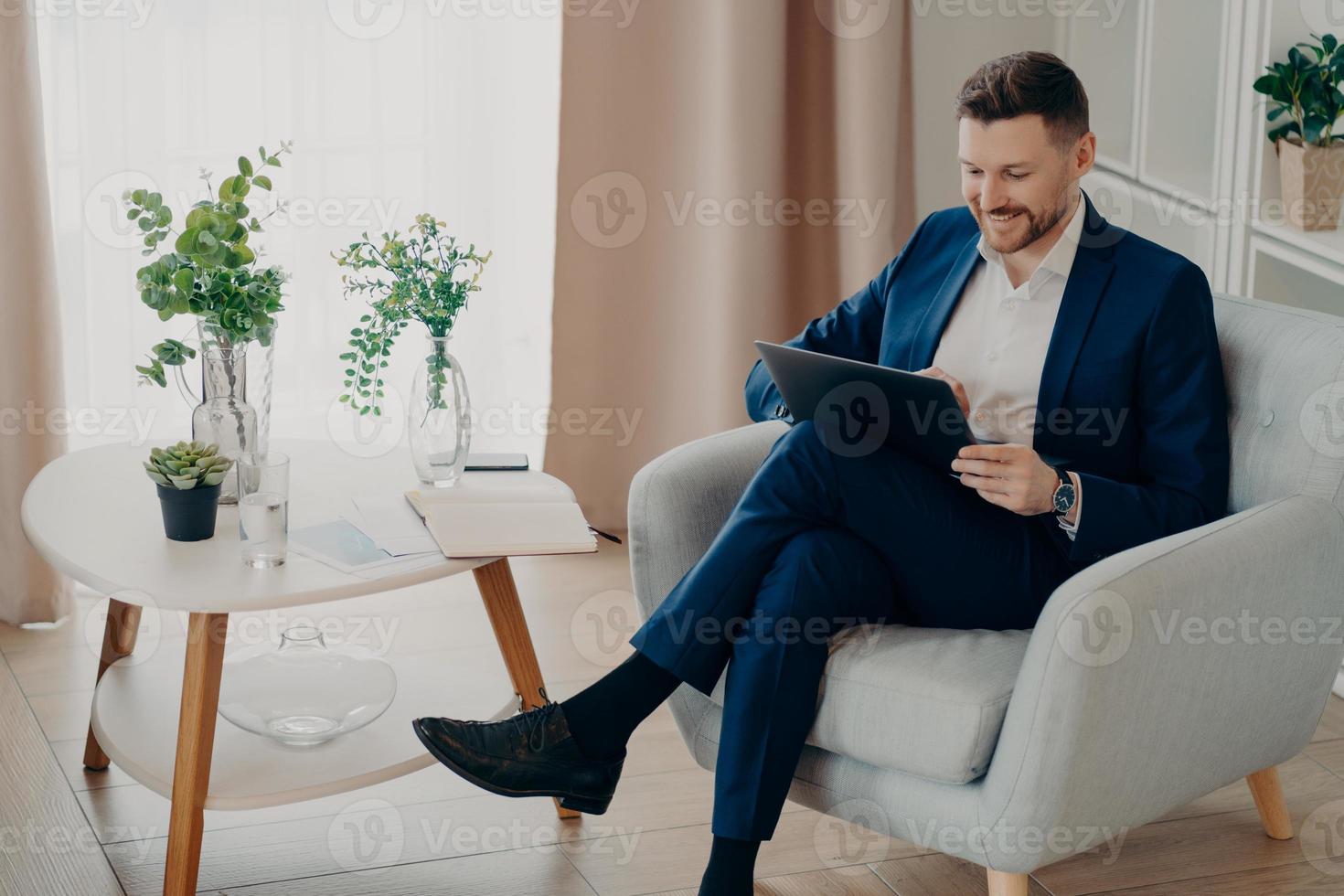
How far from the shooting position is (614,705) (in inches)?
69.2

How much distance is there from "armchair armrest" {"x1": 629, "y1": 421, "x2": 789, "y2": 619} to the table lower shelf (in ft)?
0.96

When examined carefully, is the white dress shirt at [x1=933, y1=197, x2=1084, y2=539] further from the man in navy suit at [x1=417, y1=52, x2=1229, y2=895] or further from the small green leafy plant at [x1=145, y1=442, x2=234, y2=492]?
the small green leafy plant at [x1=145, y1=442, x2=234, y2=492]

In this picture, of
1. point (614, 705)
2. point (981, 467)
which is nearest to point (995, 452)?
point (981, 467)

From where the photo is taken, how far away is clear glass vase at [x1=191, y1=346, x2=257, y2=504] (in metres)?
2.00

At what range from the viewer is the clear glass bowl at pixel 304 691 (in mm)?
1883

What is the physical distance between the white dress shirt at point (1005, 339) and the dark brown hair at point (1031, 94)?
132 millimetres

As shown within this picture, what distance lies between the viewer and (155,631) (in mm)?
2717

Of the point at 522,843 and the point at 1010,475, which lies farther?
the point at 522,843

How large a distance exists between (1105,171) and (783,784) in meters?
1.81

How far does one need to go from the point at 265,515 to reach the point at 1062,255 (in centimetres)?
109

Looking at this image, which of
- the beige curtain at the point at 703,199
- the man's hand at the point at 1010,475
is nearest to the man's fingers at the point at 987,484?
the man's hand at the point at 1010,475

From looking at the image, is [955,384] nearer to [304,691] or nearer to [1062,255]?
[1062,255]

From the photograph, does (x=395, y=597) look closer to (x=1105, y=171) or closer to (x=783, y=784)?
(x=783, y=784)

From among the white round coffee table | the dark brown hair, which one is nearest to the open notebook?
the white round coffee table
